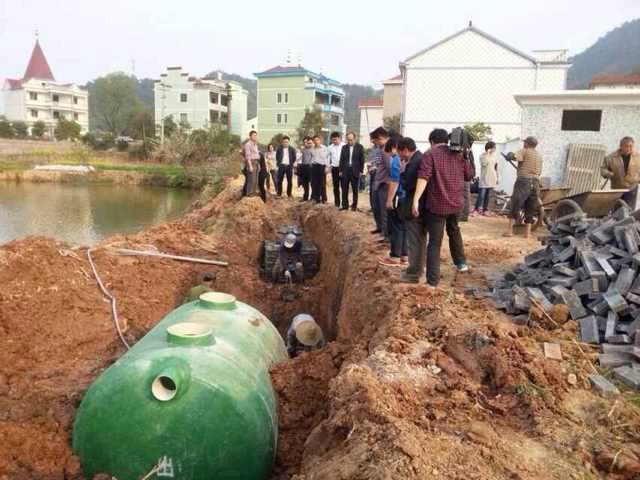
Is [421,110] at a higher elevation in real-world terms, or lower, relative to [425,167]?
higher

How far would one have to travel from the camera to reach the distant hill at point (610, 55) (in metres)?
114

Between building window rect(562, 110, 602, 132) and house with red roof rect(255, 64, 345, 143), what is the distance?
4539 cm

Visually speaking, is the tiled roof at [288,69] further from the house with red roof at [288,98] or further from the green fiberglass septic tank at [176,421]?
the green fiberglass septic tank at [176,421]

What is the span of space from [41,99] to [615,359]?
79.4 m

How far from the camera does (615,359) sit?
4.54 metres

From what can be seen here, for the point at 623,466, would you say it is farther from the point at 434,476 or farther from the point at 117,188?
the point at 117,188

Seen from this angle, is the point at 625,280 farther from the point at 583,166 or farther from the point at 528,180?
the point at 583,166

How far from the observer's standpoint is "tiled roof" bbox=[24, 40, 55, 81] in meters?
73.2

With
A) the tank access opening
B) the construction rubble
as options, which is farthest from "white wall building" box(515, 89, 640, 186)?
the tank access opening

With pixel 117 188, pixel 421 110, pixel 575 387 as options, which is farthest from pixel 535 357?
pixel 117 188

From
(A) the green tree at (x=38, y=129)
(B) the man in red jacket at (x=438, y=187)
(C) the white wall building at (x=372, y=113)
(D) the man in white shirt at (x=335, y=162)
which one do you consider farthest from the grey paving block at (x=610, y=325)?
(A) the green tree at (x=38, y=129)

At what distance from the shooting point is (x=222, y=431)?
4.27 metres

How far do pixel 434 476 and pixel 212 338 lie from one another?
2573mm

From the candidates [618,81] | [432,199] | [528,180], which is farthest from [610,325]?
[618,81]
